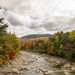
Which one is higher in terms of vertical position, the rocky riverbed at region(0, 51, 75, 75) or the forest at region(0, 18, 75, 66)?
the forest at region(0, 18, 75, 66)

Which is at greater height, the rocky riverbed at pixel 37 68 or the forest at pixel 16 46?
the forest at pixel 16 46

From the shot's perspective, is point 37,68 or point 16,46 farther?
point 16,46

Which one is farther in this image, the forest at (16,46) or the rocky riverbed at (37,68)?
the forest at (16,46)

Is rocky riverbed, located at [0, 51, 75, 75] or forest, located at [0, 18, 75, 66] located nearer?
rocky riverbed, located at [0, 51, 75, 75]

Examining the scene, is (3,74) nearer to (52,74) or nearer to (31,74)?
(31,74)

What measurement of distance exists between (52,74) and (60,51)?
23.0m

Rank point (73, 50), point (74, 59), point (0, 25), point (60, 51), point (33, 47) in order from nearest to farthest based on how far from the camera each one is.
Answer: point (0, 25) < point (73, 50) < point (74, 59) < point (60, 51) < point (33, 47)

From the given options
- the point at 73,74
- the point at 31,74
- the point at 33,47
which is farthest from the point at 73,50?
the point at 33,47

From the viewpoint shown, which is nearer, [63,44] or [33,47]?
[63,44]

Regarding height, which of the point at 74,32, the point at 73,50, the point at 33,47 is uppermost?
the point at 74,32

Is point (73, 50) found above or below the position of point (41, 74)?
above

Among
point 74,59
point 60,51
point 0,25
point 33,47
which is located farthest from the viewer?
point 33,47

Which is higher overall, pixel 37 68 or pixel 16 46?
pixel 16 46

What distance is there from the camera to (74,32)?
29.8 meters
